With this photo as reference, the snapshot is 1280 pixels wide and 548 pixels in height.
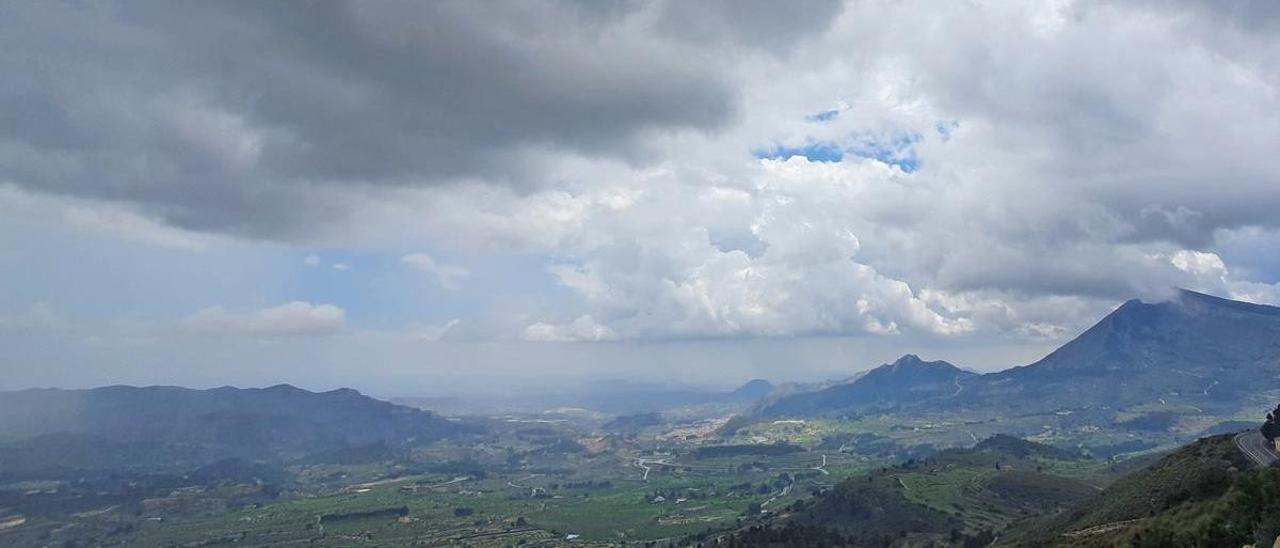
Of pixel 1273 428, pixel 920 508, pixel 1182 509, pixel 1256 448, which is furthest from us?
pixel 920 508

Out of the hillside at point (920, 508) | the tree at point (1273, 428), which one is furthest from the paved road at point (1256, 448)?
the hillside at point (920, 508)

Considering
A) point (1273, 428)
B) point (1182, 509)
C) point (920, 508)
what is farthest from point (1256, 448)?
point (920, 508)

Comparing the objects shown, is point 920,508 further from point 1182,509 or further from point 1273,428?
point 1182,509

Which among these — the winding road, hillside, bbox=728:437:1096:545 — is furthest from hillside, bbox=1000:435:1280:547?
hillside, bbox=728:437:1096:545

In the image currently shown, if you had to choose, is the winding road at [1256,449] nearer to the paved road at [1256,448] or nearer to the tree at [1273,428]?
the paved road at [1256,448]

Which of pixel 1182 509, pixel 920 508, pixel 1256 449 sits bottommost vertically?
pixel 920 508

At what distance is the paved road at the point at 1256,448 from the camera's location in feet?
299

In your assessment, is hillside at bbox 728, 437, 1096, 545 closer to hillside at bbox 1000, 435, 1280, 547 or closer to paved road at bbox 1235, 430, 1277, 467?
hillside at bbox 1000, 435, 1280, 547

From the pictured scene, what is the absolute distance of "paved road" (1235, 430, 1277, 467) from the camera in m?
91.3

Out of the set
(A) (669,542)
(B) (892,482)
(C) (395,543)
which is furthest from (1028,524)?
(C) (395,543)

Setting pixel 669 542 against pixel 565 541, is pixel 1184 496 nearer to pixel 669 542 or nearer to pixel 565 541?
pixel 669 542

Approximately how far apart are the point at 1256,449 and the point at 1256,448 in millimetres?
1478

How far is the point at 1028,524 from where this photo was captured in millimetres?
122625

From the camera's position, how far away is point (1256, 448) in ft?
342
